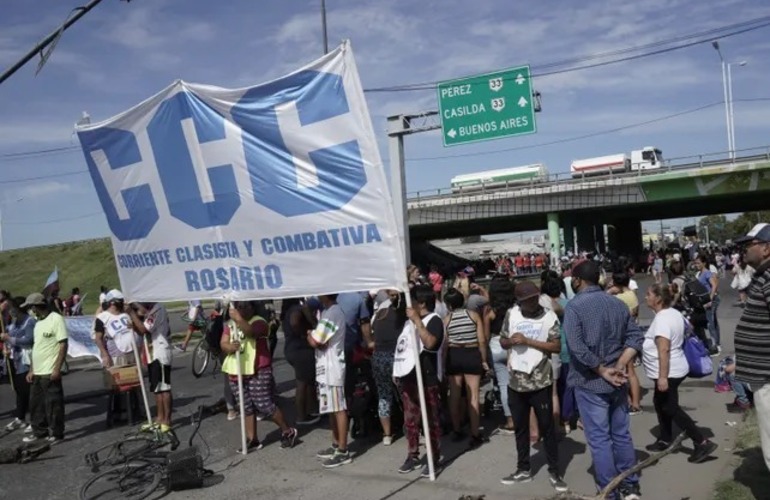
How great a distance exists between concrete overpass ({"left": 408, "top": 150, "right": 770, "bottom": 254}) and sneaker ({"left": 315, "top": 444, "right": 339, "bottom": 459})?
35.8 metres

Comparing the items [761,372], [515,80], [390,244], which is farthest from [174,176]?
[515,80]

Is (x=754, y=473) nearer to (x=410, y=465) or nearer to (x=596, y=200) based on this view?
(x=410, y=465)

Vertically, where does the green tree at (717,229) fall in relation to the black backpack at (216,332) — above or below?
below

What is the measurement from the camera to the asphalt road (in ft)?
18.4

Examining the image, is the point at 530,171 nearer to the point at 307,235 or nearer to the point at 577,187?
the point at 577,187

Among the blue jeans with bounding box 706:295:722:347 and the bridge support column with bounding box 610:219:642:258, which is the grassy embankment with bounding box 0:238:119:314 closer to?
the bridge support column with bounding box 610:219:642:258

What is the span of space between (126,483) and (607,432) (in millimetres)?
4300

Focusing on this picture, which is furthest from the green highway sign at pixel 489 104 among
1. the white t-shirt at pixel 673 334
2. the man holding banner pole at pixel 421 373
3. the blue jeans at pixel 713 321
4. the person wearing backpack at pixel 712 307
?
the white t-shirt at pixel 673 334

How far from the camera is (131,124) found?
7.17 metres

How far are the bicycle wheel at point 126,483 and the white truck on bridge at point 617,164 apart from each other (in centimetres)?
3917

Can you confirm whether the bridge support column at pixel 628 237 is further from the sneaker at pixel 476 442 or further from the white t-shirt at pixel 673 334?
the white t-shirt at pixel 673 334

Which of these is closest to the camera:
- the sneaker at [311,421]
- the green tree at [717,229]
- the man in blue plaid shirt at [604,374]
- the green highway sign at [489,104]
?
the man in blue plaid shirt at [604,374]

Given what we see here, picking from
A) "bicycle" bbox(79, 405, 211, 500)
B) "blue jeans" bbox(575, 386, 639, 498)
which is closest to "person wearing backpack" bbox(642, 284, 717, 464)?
"blue jeans" bbox(575, 386, 639, 498)

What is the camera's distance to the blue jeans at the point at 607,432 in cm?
489
